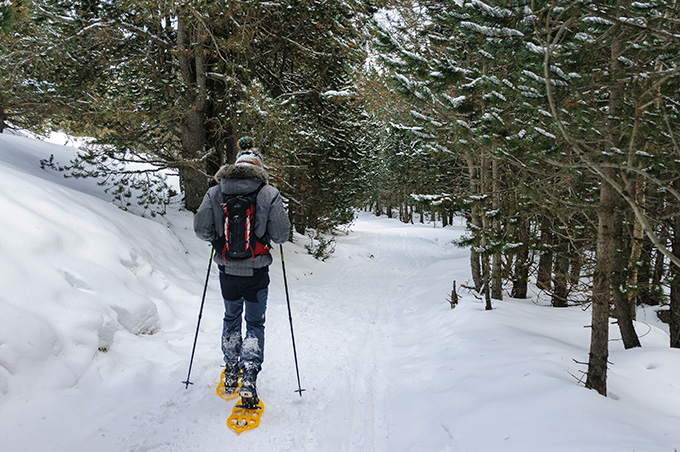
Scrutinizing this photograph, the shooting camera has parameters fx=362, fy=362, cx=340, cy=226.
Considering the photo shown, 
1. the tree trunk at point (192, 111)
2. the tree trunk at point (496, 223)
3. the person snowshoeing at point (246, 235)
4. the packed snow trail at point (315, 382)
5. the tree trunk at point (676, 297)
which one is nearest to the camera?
the packed snow trail at point (315, 382)

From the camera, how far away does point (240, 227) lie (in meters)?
3.55

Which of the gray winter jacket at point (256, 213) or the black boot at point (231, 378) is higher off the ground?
the gray winter jacket at point (256, 213)

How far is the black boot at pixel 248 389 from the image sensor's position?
3473 mm

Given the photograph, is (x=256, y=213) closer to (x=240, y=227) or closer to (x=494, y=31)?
(x=240, y=227)

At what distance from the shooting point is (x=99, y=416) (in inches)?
124

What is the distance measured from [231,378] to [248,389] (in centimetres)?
40

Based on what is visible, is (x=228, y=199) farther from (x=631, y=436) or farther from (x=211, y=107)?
(x=211, y=107)

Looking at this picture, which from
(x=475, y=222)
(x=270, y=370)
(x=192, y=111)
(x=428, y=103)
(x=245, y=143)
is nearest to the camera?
(x=245, y=143)

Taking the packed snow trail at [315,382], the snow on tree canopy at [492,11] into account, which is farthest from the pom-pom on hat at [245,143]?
the packed snow trail at [315,382]

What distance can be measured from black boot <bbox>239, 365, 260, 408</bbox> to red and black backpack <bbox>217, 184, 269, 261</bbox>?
1.13 metres

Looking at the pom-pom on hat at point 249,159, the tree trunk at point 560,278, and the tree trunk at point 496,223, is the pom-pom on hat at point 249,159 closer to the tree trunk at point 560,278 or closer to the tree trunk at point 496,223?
the tree trunk at point 496,223

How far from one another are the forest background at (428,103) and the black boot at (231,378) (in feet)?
11.4

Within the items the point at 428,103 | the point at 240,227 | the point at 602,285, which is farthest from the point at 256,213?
the point at 428,103

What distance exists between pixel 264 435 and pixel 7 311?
2555mm
